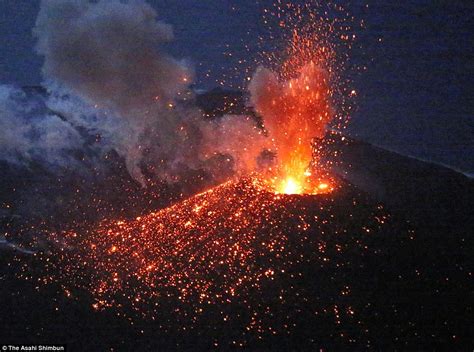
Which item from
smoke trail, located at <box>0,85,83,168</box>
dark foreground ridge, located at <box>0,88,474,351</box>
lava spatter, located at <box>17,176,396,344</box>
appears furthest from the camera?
smoke trail, located at <box>0,85,83,168</box>

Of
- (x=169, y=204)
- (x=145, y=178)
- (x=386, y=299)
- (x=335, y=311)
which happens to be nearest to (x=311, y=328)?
(x=335, y=311)

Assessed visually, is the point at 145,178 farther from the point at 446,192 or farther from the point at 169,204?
the point at 446,192

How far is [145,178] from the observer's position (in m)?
9.12

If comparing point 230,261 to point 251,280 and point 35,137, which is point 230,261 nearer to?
point 251,280

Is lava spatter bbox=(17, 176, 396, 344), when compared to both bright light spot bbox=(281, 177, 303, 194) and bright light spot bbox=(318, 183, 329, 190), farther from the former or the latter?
bright light spot bbox=(281, 177, 303, 194)

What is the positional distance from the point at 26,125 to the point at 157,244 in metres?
8.80

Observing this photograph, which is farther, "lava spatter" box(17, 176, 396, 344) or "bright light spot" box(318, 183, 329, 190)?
"bright light spot" box(318, 183, 329, 190)

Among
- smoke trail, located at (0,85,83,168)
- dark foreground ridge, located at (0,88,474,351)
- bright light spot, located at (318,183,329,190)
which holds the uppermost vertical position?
smoke trail, located at (0,85,83,168)

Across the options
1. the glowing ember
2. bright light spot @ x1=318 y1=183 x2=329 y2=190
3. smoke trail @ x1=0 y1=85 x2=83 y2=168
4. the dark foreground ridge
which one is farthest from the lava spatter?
smoke trail @ x1=0 y1=85 x2=83 y2=168

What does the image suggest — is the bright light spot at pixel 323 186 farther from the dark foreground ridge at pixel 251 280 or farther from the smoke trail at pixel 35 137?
the smoke trail at pixel 35 137

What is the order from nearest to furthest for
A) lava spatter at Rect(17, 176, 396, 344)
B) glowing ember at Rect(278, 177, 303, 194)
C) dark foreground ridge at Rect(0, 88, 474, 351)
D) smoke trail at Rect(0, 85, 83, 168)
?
dark foreground ridge at Rect(0, 88, 474, 351) < lava spatter at Rect(17, 176, 396, 344) < glowing ember at Rect(278, 177, 303, 194) < smoke trail at Rect(0, 85, 83, 168)

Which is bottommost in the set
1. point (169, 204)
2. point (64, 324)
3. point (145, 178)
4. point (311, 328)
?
point (311, 328)

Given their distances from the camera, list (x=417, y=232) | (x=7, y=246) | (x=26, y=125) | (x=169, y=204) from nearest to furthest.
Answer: (x=7, y=246), (x=417, y=232), (x=169, y=204), (x=26, y=125)

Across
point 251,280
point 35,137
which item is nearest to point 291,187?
point 251,280
